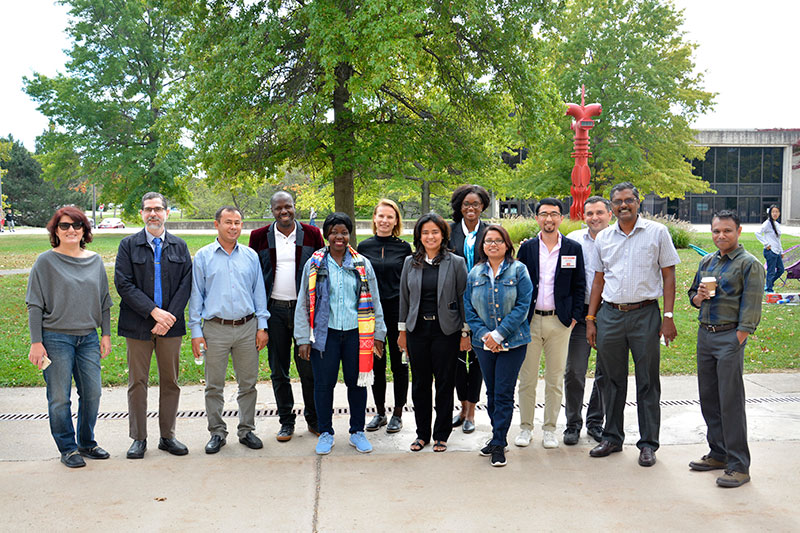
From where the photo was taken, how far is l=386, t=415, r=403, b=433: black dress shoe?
18.2 feet

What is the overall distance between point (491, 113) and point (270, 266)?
9548 mm

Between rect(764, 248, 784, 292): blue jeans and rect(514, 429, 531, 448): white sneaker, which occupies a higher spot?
rect(764, 248, 784, 292): blue jeans

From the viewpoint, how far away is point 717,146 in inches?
2167

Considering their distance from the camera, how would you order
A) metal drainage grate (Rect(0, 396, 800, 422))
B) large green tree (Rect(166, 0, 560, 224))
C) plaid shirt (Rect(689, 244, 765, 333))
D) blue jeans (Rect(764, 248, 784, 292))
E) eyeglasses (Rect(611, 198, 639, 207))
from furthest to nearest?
1. blue jeans (Rect(764, 248, 784, 292))
2. large green tree (Rect(166, 0, 560, 224))
3. metal drainage grate (Rect(0, 396, 800, 422))
4. eyeglasses (Rect(611, 198, 639, 207))
5. plaid shirt (Rect(689, 244, 765, 333))

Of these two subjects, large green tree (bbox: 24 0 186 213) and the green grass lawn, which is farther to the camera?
large green tree (bbox: 24 0 186 213)

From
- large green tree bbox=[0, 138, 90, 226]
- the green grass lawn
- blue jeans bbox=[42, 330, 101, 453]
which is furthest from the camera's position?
large green tree bbox=[0, 138, 90, 226]

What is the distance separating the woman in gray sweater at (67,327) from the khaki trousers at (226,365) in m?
0.82

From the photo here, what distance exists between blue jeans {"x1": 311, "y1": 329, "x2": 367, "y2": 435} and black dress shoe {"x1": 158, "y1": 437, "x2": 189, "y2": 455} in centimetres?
106

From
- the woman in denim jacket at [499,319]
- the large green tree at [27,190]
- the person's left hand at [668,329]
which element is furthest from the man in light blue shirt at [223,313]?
the large green tree at [27,190]

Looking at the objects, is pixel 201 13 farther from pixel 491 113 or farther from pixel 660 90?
pixel 660 90

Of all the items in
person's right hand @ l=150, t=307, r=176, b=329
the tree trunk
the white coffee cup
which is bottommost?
person's right hand @ l=150, t=307, r=176, b=329

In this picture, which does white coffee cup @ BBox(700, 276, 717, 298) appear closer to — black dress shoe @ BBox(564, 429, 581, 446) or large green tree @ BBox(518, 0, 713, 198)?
black dress shoe @ BBox(564, 429, 581, 446)

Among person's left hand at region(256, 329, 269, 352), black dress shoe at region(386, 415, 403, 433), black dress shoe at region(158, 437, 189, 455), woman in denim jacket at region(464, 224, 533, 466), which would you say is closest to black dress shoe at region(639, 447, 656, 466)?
woman in denim jacket at region(464, 224, 533, 466)

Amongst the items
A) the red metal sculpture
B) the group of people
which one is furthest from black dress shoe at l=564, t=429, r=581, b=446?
the red metal sculpture
